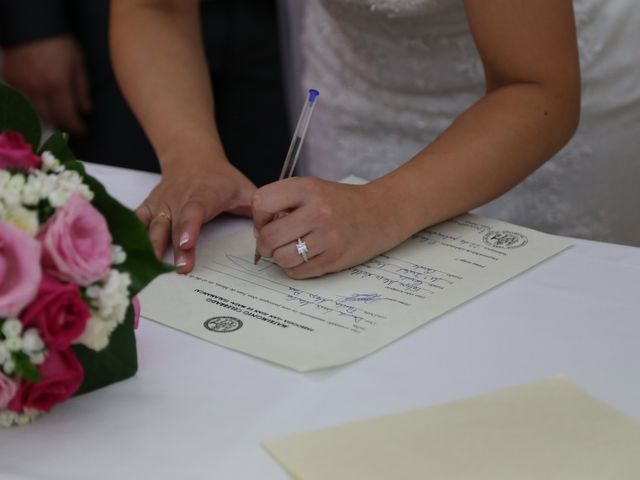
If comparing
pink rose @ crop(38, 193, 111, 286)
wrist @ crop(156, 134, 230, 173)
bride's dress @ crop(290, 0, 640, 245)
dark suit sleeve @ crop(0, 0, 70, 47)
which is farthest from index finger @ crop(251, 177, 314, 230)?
dark suit sleeve @ crop(0, 0, 70, 47)

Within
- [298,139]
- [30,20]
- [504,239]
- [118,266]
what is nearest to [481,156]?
[504,239]

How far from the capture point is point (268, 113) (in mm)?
2617

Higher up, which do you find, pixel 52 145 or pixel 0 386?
pixel 52 145

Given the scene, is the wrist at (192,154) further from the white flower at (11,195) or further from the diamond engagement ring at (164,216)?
the white flower at (11,195)

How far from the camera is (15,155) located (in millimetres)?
706

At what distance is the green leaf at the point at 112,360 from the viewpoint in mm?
779

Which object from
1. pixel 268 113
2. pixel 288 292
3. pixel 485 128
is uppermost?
pixel 485 128

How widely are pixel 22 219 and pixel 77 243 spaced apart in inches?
1.5

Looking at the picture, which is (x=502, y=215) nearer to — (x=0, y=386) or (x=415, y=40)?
(x=415, y=40)

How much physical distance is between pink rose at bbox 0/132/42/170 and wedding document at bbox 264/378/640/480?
10.2 inches

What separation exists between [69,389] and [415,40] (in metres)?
0.98

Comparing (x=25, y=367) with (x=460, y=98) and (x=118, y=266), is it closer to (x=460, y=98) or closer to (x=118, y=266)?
(x=118, y=266)

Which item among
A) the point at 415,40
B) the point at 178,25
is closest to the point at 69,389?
the point at 178,25
